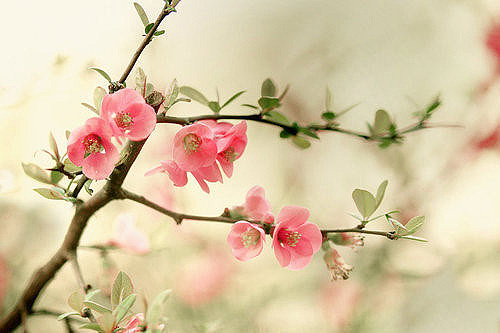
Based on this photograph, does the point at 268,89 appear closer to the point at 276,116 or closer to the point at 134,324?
the point at 276,116

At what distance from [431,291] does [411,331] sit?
0.08m

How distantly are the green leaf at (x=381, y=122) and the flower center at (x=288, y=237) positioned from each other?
142 mm

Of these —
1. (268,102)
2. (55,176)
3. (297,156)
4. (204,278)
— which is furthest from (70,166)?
(297,156)

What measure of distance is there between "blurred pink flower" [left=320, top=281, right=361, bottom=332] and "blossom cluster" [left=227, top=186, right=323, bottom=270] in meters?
0.34

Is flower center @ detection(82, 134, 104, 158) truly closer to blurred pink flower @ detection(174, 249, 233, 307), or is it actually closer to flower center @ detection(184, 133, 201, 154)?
flower center @ detection(184, 133, 201, 154)

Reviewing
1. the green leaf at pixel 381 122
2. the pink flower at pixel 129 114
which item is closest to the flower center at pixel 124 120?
the pink flower at pixel 129 114

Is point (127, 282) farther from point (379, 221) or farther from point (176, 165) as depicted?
point (379, 221)

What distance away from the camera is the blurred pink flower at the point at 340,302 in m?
0.59

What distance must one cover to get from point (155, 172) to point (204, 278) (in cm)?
35

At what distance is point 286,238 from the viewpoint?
0.28 m

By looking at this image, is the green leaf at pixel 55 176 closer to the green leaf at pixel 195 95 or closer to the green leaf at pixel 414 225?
the green leaf at pixel 195 95

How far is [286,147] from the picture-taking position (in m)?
0.75

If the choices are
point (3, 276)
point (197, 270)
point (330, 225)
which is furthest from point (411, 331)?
point (3, 276)

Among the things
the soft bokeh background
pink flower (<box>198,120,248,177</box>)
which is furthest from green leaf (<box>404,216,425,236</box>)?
the soft bokeh background
